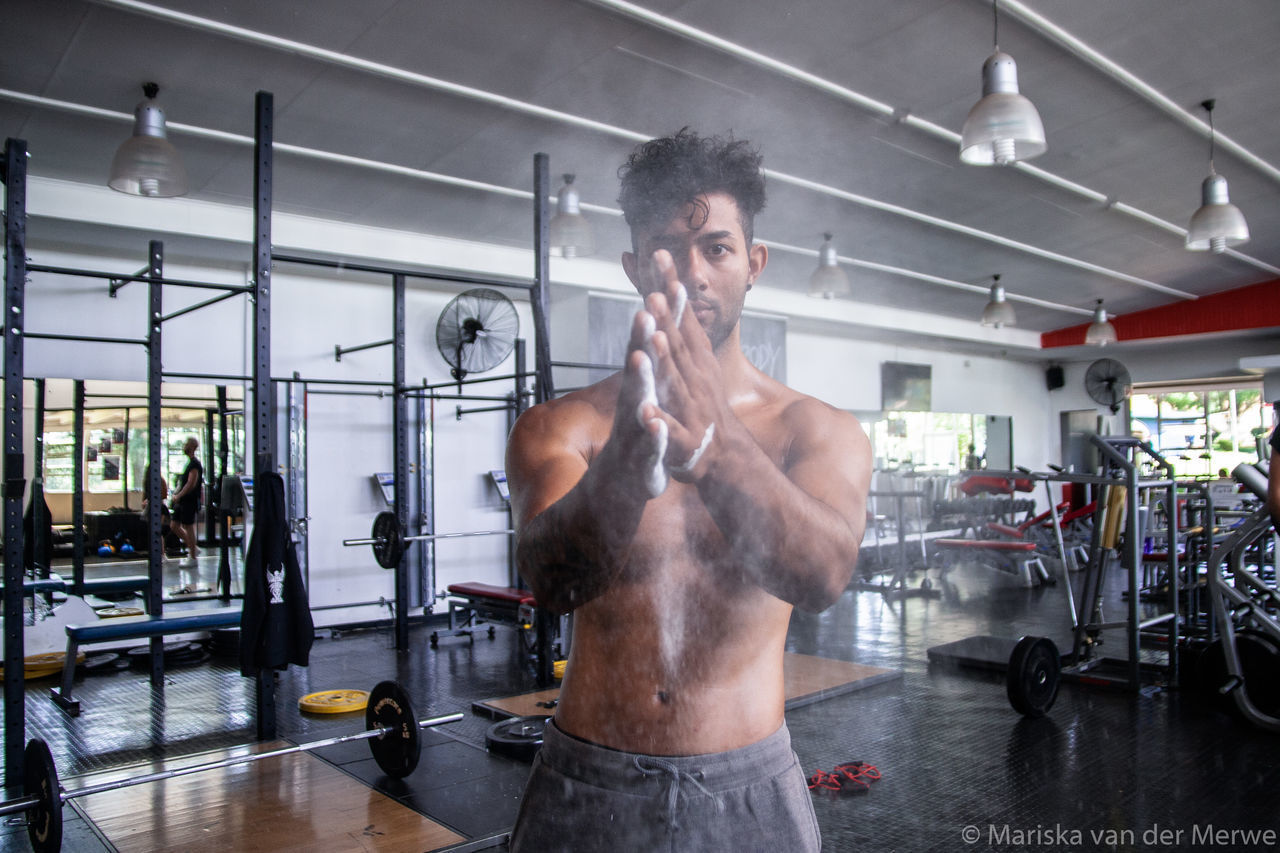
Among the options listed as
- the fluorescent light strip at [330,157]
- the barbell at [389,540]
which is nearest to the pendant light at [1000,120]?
the fluorescent light strip at [330,157]

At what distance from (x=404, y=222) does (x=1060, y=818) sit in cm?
465

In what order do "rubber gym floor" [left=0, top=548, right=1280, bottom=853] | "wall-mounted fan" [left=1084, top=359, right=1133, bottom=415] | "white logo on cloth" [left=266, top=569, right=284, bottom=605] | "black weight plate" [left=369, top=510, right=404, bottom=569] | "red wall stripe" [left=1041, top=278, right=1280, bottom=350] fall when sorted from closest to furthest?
"rubber gym floor" [left=0, top=548, right=1280, bottom=853]
"white logo on cloth" [left=266, top=569, right=284, bottom=605]
"black weight plate" [left=369, top=510, right=404, bottom=569]
"wall-mounted fan" [left=1084, top=359, right=1133, bottom=415]
"red wall stripe" [left=1041, top=278, right=1280, bottom=350]

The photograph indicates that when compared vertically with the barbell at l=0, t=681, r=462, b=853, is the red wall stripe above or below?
above

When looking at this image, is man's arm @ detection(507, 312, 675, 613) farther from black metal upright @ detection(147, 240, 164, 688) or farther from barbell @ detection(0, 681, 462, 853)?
black metal upright @ detection(147, 240, 164, 688)

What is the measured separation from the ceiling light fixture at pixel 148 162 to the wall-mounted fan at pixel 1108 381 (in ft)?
26.0

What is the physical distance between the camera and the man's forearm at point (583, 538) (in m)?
0.55

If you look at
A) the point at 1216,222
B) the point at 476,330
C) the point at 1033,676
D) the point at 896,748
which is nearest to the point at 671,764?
the point at 896,748

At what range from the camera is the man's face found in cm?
65

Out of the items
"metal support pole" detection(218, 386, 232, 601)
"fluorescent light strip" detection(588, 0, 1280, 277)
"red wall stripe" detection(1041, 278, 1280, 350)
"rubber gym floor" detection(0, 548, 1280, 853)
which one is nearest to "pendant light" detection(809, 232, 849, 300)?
"fluorescent light strip" detection(588, 0, 1280, 277)

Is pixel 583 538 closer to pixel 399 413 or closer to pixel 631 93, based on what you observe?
pixel 631 93

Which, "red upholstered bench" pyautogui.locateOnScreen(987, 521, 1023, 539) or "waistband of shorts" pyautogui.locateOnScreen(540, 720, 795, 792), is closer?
"waistband of shorts" pyautogui.locateOnScreen(540, 720, 795, 792)

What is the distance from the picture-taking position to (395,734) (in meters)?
2.86

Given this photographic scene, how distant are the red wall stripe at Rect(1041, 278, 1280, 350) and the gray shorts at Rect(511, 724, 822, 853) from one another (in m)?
11.0

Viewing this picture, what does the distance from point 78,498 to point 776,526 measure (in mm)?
5357
